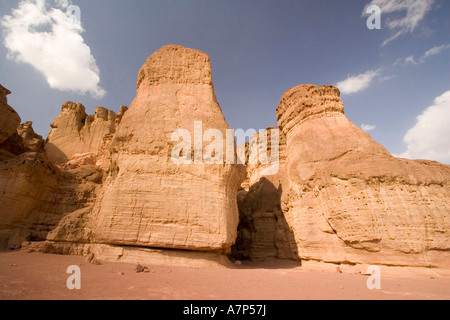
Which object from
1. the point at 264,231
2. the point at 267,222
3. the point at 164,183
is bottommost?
the point at 264,231

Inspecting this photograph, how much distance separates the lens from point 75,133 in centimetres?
2394

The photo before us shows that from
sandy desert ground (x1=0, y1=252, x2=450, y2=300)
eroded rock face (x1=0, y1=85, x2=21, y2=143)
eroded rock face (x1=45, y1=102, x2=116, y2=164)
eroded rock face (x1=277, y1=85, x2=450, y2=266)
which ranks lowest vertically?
sandy desert ground (x1=0, y1=252, x2=450, y2=300)

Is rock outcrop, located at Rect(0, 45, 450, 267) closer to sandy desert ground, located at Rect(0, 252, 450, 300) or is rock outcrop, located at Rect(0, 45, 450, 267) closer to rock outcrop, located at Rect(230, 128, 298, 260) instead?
rock outcrop, located at Rect(230, 128, 298, 260)

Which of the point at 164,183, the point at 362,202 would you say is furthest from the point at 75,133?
the point at 362,202

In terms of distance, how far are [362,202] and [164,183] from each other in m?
8.28

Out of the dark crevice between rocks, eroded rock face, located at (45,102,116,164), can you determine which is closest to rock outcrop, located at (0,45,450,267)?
the dark crevice between rocks

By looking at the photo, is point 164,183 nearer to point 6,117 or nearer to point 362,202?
point 362,202

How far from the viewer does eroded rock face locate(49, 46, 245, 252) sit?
27.3ft

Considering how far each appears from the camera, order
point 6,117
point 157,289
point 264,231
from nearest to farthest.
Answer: point 157,289 < point 6,117 < point 264,231

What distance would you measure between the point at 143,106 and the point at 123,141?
199cm

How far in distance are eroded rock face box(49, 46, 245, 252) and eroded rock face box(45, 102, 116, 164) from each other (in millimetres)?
14919

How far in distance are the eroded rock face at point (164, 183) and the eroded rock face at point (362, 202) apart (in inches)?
157
